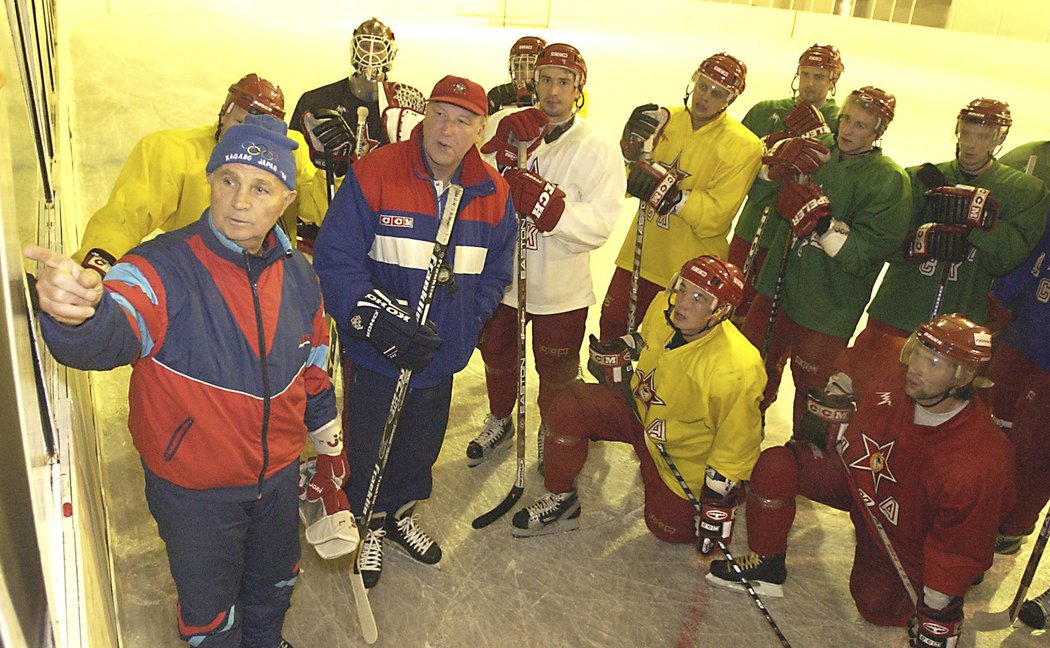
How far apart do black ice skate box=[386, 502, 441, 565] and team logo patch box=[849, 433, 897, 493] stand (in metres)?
1.31

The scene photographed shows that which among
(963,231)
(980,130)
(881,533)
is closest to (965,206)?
(963,231)

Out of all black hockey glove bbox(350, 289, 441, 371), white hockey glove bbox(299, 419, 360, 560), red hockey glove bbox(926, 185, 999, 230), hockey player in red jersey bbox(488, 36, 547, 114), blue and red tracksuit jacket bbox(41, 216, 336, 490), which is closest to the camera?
blue and red tracksuit jacket bbox(41, 216, 336, 490)

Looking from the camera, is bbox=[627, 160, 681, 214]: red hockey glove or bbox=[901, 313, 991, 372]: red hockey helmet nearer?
bbox=[901, 313, 991, 372]: red hockey helmet

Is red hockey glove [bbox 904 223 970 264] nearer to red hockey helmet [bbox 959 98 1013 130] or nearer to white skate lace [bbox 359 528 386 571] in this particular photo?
red hockey helmet [bbox 959 98 1013 130]

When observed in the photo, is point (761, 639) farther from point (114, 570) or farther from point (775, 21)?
point (775, 21)

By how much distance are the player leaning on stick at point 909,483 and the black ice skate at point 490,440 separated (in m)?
0.94

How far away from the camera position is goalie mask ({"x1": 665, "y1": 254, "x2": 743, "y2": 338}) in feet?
8.42

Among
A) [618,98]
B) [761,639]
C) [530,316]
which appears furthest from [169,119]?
[761,639]

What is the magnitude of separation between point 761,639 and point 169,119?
692 cm

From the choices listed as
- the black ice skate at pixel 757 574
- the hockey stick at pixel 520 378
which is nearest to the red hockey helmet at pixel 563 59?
the hockey stick at pixel 520 378

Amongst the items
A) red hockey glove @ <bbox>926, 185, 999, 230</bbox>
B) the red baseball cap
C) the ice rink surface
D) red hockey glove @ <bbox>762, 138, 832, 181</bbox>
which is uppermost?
the red baseball cap

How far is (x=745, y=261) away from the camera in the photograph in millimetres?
3957

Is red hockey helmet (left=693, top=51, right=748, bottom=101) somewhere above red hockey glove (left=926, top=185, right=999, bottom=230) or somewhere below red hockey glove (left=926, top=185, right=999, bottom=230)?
above

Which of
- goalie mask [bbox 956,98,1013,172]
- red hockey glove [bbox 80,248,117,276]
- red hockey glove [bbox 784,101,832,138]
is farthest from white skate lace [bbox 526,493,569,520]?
goalie mask [bbox 956,98,1013,172]
